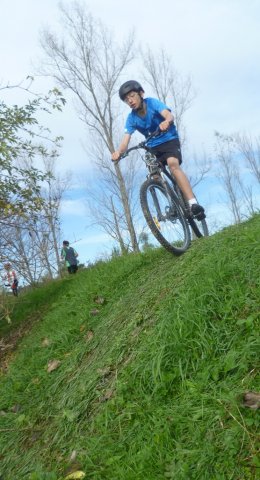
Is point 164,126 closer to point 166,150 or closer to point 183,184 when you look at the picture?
point 166,150

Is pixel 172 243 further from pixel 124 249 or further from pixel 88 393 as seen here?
pixel 124 249

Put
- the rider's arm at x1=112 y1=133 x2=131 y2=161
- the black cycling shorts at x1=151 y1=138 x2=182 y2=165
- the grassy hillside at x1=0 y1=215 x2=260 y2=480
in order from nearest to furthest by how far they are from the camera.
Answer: the grassy hillside at x1=0 y1=215 x2=260 y2=480, the rider's arm at x1=112 y1=133 x2=131 y2=161, the black cycling shorts at x1=151 y1=138 x2=182 y2=165

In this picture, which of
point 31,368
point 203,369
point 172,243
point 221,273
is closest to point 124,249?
point 172,243

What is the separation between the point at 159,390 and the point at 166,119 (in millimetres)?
2938

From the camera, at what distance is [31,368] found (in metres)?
4.27

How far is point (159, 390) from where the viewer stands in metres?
2.32

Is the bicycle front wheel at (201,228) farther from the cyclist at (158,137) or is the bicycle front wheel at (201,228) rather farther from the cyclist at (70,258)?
the cyclist at (70,258)

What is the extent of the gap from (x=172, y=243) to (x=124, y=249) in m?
4.63

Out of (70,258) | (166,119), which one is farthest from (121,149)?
(70,258)

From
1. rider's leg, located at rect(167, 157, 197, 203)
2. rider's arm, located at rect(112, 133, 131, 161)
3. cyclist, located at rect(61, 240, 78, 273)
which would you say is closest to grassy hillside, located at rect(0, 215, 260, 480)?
rider's leg, located at rect(167, 157, 197, 203)

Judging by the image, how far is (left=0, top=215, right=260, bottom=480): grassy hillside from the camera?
6.01ft

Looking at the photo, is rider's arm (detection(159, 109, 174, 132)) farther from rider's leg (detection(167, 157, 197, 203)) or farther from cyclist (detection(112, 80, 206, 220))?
rider's leg (detection(167, 157, 197, 203))

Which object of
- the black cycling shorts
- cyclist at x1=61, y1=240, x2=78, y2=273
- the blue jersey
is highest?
cyclist at x1=61, y1=240, x2=78, y2=273

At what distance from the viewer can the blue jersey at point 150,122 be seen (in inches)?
180
